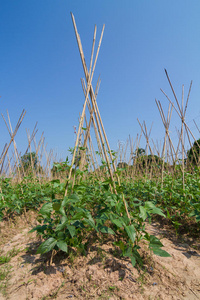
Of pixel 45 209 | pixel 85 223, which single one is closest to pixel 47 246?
pixel 45 209

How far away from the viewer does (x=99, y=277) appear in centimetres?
167

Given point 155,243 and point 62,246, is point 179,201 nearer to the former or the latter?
point 155,243

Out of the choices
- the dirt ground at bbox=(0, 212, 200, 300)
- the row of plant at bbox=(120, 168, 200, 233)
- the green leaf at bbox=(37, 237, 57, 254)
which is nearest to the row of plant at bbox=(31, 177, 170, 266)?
the green leaf at bbox=(37, 237, 57, 254)

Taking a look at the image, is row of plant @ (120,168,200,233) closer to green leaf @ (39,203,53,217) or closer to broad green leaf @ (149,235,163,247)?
broad green leaf @ (149,235,163,247)

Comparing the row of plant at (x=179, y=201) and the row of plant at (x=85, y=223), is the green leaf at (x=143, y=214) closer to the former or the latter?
the row of plant at (x=85, y=223)

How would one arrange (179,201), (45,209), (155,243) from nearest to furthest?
(45,209) < (155,243) < (179,201)

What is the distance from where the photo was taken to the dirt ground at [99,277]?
60.9 inches

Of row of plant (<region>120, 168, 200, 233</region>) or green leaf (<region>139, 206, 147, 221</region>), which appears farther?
row of plant (<region>120, 168, 200, 233</region>)

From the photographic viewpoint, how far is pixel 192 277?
5.89 ft

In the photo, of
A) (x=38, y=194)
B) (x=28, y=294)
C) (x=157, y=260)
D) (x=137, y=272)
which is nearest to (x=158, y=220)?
(x=157, y=260)

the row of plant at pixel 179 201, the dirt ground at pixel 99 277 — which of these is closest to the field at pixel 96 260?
the dirt ground at pixel 99 277

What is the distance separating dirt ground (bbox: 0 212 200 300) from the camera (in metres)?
1.55

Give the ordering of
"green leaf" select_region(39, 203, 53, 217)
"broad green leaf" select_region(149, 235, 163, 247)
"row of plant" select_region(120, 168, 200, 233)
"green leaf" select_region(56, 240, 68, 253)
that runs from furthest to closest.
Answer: "row of plant" select_region(120, 168, 200, 233) → "broad green leaf" select_region(149, 235, 163, 247) → "green leaf" select_region(39, 203, 53, 217) → "green leaf" select_region(56, 240, 68, 253)

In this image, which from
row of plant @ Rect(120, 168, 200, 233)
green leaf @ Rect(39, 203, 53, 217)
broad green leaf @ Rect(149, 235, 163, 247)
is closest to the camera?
green leaf @ Rect(39, 203, 53, 217)
